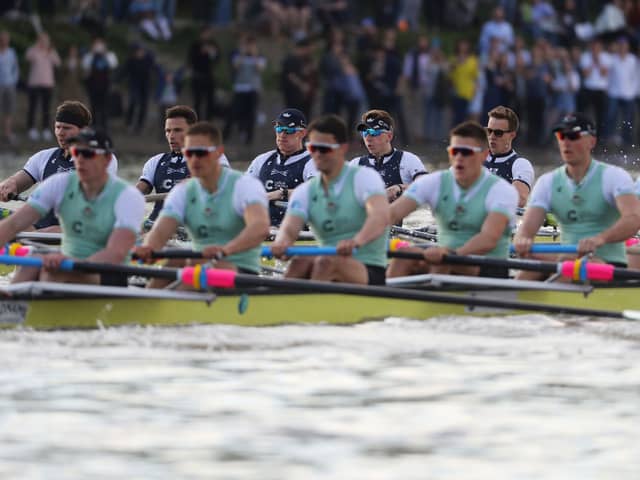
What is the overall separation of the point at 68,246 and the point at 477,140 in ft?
9.93

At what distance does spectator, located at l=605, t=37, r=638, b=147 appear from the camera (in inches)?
1212

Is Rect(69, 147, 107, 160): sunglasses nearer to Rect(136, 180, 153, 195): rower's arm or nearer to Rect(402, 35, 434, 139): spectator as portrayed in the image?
Rect(136, 180, 153, 195): rower's arm

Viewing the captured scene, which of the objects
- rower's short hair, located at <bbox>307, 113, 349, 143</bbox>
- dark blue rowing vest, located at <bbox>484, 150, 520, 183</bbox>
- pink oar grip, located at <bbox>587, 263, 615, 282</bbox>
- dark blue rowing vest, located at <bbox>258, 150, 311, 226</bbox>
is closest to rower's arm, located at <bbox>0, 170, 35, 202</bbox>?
dark blue rowing vest, located at <bbox>258, 150, 311, 226</bbox>

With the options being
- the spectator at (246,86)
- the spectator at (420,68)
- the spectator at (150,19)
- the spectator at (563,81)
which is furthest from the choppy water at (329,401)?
the spectator at (150,19)

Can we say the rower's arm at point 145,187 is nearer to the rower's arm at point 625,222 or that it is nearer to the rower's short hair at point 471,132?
the rower's short hair at point 471,132

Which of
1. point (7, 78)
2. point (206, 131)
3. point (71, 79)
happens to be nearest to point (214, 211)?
point (206, 131)

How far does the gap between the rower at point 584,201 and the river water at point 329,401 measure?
63cm

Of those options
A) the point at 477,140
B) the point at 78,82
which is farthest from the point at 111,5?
the point at 477,140

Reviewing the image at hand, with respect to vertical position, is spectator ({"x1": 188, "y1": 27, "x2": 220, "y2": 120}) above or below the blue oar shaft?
above

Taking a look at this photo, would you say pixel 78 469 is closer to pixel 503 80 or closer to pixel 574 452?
pixel 574 452

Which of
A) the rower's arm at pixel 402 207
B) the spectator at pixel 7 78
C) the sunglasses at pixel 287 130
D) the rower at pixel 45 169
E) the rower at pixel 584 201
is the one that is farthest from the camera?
the spectator at pixel 7 78

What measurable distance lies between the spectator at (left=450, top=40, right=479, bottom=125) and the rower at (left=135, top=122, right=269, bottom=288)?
58.9 feet

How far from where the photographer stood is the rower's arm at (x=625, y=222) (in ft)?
41.0

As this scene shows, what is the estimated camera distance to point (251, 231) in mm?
11844
